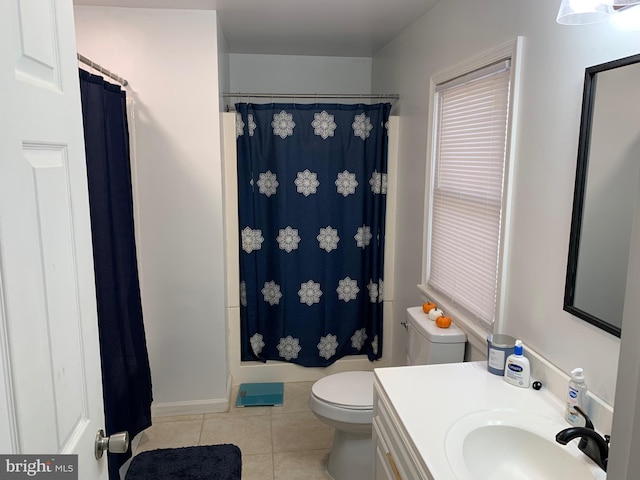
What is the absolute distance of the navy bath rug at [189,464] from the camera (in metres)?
2.40

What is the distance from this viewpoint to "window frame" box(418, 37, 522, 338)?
173 centimetres

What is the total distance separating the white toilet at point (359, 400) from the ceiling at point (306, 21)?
160cm

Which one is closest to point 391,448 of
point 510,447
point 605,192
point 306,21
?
point 510,447

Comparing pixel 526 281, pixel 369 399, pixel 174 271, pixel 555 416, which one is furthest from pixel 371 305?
pixel 555 416

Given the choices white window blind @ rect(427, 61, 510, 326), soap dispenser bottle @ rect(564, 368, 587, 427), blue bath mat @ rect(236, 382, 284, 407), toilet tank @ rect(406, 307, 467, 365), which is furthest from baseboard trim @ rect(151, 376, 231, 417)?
soap dispenser bottle @ rect(564, 368, 587, 427)

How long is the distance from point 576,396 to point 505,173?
0.82 meters

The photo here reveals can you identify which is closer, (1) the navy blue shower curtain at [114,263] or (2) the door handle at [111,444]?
(2) the door handle at [111,444]

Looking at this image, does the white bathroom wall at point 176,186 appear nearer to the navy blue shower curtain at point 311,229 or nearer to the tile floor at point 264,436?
the tile floor at point 264,436

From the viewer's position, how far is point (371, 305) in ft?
10.8

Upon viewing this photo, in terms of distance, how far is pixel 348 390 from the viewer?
7.65 feet

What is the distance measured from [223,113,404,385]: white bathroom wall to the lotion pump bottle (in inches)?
55.9

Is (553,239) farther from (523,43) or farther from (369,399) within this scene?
(369,399)

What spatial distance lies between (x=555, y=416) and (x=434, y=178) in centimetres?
137

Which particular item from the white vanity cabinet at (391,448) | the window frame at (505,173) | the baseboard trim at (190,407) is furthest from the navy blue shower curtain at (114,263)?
the window frame at (505,173)
